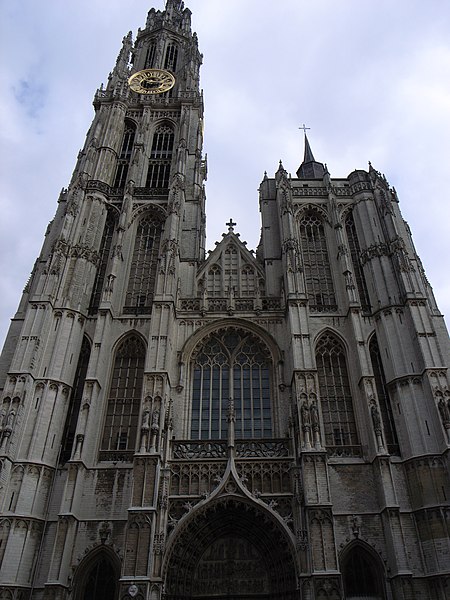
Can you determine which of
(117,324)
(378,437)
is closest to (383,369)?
(378,437)

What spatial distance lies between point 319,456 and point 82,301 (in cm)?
1269

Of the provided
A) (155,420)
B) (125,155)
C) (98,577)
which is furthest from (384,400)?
(125,155)

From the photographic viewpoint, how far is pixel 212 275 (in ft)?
87.8

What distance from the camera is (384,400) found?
2119 cm

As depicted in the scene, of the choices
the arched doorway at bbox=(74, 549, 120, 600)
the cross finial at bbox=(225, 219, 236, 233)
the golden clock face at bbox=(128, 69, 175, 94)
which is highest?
the golden clock face at bbox=(128, 69, 175, 94)

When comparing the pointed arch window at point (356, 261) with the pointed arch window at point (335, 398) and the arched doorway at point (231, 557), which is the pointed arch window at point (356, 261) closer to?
the pointed arch window at point (335, 398)

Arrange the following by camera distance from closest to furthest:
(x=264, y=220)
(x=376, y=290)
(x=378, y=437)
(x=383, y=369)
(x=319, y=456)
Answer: (x=319, y=456)
(x=378, y=437)
(x=383, y=369)
(x=376, y=290)
(x=264, y=220)

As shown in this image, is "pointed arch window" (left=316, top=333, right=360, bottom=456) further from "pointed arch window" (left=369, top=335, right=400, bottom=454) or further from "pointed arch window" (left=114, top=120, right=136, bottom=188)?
"pointed arch window" (left=114, top=120, right=136, bottom=188)

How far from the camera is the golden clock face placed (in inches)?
1446

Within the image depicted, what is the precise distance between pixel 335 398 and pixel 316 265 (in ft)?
25.0

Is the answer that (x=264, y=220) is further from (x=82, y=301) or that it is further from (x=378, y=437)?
(x=378, y=437)

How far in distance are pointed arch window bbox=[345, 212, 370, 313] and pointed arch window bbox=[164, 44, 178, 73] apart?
21.7m

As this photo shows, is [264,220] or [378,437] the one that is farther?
[264,220]

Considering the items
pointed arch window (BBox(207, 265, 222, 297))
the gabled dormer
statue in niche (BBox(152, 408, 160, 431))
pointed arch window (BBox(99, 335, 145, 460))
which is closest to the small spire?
the gabled dormer
